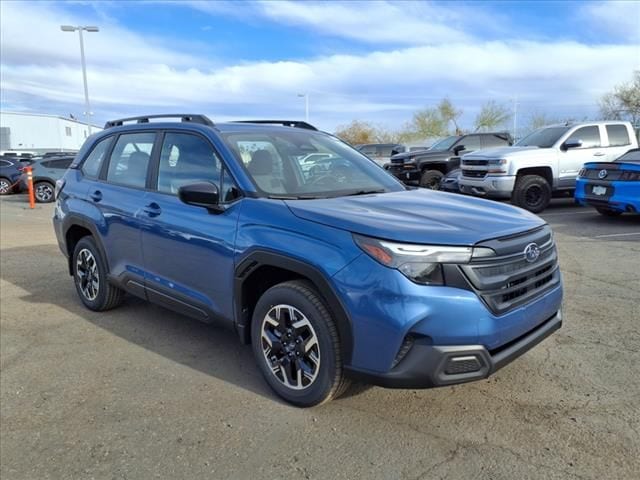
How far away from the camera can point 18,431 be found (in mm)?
3018

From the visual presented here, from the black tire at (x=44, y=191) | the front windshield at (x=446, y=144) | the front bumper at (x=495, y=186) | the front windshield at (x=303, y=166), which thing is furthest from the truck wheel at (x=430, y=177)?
the black tire at (x=44, y=191)

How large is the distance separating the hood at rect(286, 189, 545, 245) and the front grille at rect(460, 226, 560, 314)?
81mm

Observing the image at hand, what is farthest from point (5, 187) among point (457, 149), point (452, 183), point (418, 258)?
point (418, 258)

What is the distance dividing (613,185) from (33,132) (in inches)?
3276

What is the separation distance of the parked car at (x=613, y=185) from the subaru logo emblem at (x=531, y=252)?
6.92 m

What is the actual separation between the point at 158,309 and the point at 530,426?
11.8 feet

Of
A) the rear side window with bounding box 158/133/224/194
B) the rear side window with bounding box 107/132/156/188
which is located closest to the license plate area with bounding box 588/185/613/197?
the rear side window with bounding box 158/133/224/194

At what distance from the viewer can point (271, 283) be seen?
3330 mm

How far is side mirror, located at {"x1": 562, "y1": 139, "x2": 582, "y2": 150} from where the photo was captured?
1061 centimetres

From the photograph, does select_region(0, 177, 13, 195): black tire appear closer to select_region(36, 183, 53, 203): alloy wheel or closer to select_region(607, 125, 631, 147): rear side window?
select_region(36, 183, 53, 203): alloy wheel

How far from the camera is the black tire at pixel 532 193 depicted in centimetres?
1047

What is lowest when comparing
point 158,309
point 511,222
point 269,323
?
point 158,309

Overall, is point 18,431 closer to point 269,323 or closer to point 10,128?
point 269,323

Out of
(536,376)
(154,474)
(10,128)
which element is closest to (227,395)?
(154,474)
